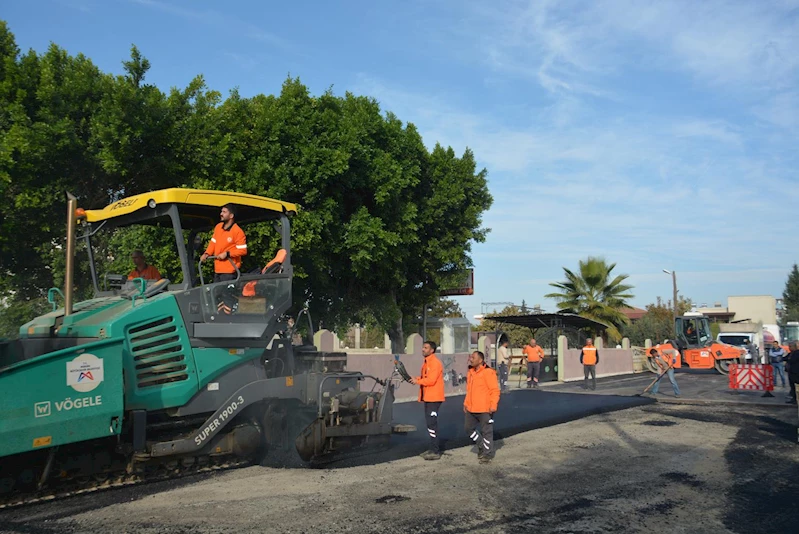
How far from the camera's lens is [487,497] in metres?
6.82

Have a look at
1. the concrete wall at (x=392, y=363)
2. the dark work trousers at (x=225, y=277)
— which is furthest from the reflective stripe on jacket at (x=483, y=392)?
the concrete wall at (x=392, y=363)

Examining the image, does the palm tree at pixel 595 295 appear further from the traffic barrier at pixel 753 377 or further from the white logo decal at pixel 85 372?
the white logo decal at pixel 85 372

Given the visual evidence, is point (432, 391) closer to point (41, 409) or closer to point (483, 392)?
point (483, 392)

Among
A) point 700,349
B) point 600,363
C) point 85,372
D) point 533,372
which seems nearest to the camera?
point 85,372

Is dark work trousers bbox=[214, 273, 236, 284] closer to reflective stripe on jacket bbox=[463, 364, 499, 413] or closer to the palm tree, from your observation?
reflective stripe on jacket bbox=[463, 364, 499, 413]

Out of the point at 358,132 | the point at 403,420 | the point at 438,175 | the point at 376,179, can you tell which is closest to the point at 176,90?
the point at 358,132

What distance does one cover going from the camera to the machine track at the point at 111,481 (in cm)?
631

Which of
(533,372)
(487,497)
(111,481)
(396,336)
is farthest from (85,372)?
(396,336)

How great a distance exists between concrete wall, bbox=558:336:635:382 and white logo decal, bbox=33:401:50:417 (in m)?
23.3

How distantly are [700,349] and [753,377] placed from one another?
13419 millimetres

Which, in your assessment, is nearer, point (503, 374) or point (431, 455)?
point (431, 455)

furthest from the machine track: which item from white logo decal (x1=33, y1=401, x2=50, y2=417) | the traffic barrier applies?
the traffic barrier

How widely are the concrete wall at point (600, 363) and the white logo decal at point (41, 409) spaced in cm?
2328

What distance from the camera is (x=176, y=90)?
50.9 ft
